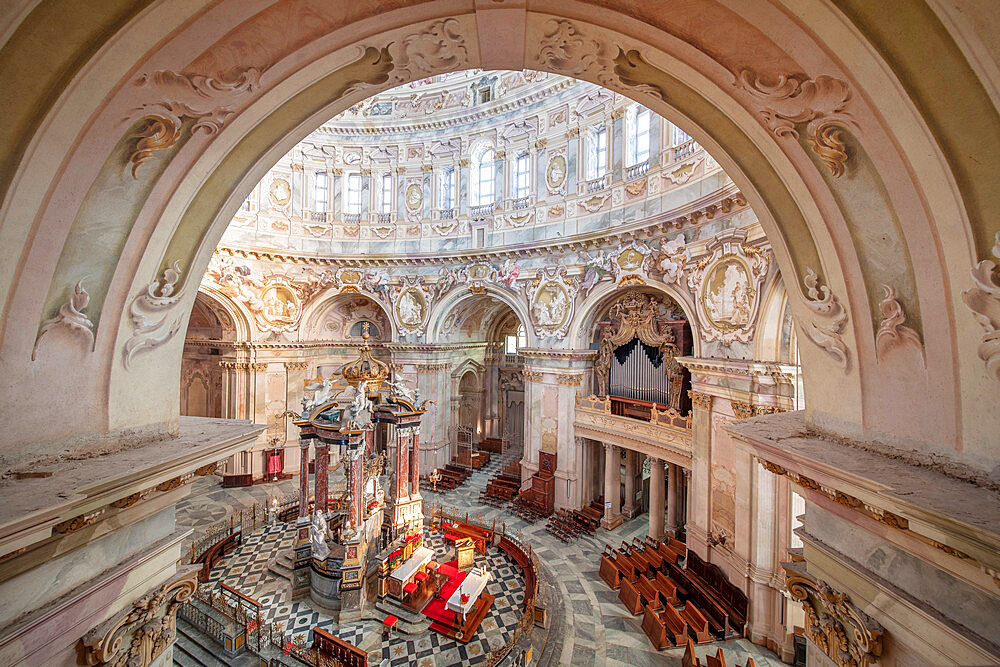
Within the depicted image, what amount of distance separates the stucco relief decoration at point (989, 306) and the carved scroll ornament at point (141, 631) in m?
5.54

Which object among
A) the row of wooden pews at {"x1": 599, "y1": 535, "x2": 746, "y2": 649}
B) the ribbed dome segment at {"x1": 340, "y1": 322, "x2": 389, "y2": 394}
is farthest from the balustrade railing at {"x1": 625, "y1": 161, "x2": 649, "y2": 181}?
the row of wooden pews at {"x1": 599, "y1": 535, "x2": 746, "y2": 649}

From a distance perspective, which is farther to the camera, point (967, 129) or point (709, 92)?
point (709, 92)

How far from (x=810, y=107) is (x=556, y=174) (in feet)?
44.0

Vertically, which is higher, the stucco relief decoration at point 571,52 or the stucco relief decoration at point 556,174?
the stucco relief decoration at point 556,174

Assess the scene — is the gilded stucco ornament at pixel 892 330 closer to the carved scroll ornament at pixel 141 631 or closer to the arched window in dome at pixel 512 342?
the carved scroll ornament at pixel 141 631

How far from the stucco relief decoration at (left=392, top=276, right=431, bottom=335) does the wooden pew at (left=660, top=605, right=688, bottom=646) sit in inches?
524

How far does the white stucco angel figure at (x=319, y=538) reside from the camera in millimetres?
9984

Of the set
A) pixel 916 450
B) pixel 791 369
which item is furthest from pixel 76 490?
pixel 791 369

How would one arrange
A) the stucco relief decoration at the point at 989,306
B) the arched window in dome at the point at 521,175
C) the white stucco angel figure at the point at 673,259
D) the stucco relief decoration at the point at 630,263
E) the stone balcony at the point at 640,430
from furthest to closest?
1. the arched window in dome at the point at 521,175
2. the stucco relief decoration at the point at 630,263
3. the stone balcony at the point at 640,430
4. the white stucco angel figure at the point at 673,259
5. the stucco relief decoration at the point at 989,306

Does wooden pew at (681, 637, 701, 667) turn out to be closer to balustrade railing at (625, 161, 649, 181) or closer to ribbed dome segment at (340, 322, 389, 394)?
ribbed dome segment at (340, 322, 389, 394)

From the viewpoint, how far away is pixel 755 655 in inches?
321

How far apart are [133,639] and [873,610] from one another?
5.52 metres

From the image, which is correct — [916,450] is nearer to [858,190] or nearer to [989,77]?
[858,190]

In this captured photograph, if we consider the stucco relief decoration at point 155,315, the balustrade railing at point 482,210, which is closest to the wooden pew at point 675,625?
the stucco relief decoration at point 155,315
